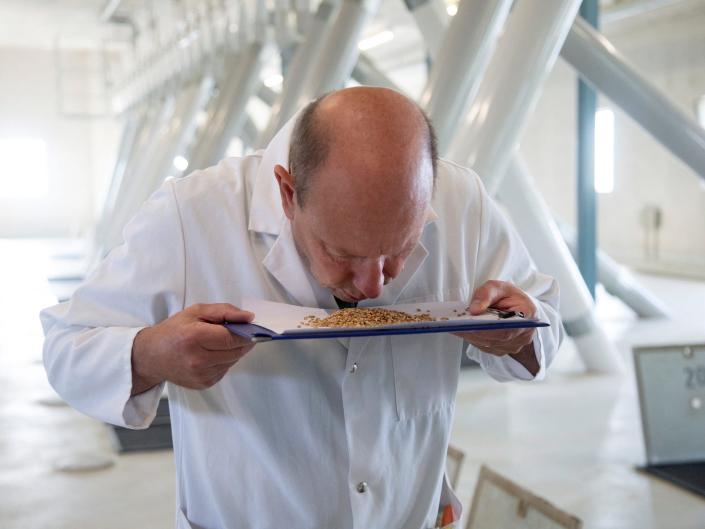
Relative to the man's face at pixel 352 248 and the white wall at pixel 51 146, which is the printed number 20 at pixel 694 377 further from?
the white wall at pixel 51 146

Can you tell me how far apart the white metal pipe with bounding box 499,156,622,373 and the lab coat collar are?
4.69 metres

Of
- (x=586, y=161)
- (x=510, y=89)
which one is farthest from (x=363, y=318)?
(x=586, y=161)

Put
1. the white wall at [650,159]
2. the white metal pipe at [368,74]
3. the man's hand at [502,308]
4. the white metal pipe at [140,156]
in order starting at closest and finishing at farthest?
the man's hand at [502,308]
the white metal pipe at [368,74]
the white metal pipe at [140,156]
the white wall at [650,159]

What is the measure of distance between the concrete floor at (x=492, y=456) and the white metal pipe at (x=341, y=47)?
2.30 m

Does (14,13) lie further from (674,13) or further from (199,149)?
(674,13)

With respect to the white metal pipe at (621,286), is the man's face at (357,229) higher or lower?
higher

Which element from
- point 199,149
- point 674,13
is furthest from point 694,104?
point 199,149

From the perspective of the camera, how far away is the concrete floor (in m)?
3.94

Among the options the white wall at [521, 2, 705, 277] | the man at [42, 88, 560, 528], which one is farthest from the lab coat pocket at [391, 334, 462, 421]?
the white wall at [521, 2, 705, 277]

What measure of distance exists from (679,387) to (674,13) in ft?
34.9

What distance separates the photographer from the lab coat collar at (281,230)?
64.4 inches

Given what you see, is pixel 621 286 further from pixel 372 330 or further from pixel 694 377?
pixel 372 330

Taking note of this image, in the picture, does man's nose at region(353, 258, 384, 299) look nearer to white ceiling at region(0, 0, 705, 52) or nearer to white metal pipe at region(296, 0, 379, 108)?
white metal pipe at region(296, 0, 379, 108)

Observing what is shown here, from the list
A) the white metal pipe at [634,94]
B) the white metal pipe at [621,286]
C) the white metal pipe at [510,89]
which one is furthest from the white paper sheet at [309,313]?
the white metal pipe at [621,286]
